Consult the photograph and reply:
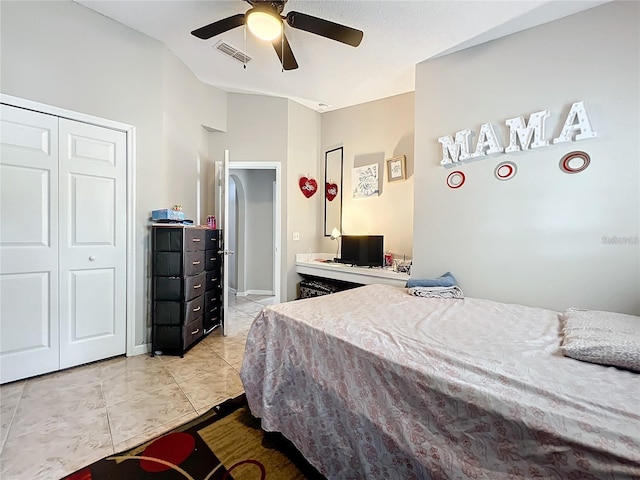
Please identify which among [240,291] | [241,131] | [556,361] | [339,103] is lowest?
[240,291]

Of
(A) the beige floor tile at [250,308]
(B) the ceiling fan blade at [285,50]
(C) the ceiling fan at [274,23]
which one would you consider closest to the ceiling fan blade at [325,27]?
(C) the ceiling fan at [274,23]

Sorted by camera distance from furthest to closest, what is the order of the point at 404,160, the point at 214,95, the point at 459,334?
the point at 214,95 < the point at 404,160 < the point at 459,334

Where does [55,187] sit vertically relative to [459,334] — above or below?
above

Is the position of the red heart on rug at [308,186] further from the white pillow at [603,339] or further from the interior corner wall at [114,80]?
the white pillow at [603,339]

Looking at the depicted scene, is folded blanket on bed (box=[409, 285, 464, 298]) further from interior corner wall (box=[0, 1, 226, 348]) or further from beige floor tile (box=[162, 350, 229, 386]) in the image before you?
interior corner wall (box=[0, 1, 226, 348])

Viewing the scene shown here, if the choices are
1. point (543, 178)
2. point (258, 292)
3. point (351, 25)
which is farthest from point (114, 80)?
point (258, 292)

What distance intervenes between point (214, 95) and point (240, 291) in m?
3.49

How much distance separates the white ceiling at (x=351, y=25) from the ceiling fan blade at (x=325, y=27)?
0.34 m

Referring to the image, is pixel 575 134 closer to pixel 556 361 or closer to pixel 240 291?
pixel 556 361

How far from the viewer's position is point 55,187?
7.27 feet

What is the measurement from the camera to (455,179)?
2455 mm

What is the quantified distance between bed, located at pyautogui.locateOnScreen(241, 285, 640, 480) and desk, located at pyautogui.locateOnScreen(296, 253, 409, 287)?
1113 millimetres

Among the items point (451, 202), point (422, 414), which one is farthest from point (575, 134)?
point (422, 414)

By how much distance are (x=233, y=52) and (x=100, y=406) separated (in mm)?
3139
